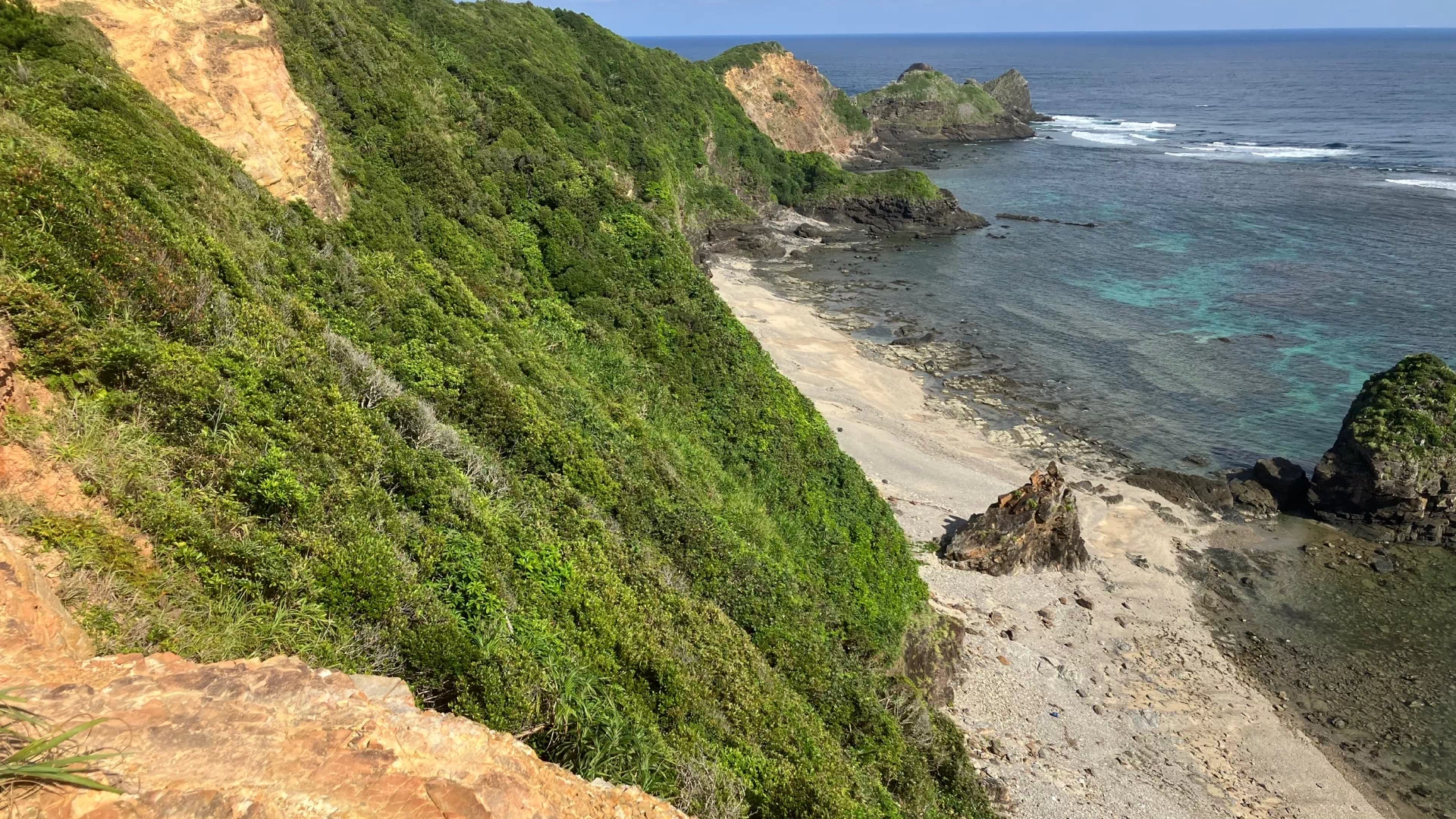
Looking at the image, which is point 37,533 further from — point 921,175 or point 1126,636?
point 921,175

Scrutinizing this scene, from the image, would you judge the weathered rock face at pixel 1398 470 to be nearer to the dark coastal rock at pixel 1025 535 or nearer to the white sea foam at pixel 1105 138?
the dark coastal rock at pixel 1025 535

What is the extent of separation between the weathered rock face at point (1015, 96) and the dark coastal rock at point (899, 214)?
67471 millimetres

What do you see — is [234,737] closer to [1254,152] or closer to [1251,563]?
[1251,563]

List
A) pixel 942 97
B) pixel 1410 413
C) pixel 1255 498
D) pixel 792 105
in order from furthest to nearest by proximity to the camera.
Answer: 1. pixel 942 97
2. pixel 792 105
3. pixel 1255 498
4. pixel 1410 413

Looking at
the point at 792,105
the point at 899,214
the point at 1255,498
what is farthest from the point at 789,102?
the point at 1255,498

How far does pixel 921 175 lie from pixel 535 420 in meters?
68.5

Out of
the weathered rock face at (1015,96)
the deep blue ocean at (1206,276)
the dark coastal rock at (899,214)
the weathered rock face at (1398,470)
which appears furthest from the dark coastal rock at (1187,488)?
the weathered rock face at (1015,96)

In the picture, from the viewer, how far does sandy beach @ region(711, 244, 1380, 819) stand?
63.8ft

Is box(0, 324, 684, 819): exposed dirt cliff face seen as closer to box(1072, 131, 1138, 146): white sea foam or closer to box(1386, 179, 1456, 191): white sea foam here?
box(1386, 179, 1456, 191): white sea foam

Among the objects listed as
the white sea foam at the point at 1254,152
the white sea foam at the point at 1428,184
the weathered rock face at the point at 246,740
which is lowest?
the weathered rock face at the point at 246,740

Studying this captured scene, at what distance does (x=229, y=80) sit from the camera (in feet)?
52.1

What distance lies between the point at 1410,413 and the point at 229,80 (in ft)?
145

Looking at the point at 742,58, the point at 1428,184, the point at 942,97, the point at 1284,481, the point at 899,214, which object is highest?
the point at 742,58

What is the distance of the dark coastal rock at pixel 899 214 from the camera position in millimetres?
71250
